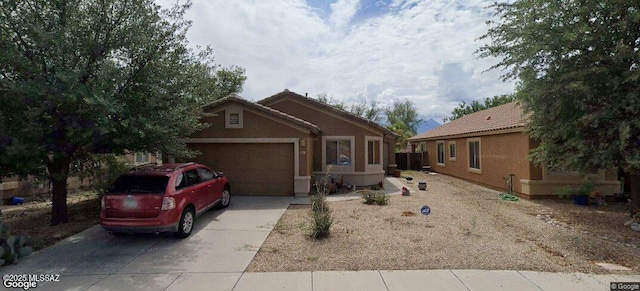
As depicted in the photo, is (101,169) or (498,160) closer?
(101,169)

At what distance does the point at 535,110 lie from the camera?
858 centimetres

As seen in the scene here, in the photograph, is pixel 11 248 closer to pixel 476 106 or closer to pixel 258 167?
pixel 258 167

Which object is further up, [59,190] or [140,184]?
[140,184]

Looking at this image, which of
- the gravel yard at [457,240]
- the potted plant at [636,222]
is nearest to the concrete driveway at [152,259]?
the gravel yard at [457,240]

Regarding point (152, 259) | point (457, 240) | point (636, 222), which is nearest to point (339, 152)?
point (457, 240)

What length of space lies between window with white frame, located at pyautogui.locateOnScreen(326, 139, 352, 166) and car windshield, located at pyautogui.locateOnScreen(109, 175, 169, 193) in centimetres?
888

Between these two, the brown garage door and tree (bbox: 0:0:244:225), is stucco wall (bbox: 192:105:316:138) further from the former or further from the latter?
tree (bbox: 0:0:244:225)

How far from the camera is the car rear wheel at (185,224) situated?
683cm

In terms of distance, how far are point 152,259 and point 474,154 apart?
15913 mm

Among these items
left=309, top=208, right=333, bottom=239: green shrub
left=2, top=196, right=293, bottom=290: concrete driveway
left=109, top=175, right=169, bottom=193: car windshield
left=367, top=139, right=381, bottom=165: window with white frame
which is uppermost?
left=367, top=139, right=381, bottom=165: window with white frame

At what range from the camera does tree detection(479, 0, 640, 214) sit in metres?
7.05

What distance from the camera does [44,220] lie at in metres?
8.52

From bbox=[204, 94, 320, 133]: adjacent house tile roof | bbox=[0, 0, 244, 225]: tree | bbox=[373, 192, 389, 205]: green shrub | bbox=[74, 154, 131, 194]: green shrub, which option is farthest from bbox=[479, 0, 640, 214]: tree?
bbox=[74, 154, 131, 194]: green shrub

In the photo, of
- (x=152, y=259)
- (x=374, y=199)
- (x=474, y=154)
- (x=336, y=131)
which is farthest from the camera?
(x=474, y=154)
